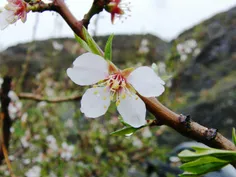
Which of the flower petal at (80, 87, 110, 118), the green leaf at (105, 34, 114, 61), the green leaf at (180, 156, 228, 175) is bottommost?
the green leaf at (180, 156, 228, 175)

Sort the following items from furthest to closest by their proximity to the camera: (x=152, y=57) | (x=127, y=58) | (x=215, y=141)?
1. (x=127, y=58)
2. (x=152, y=57)
3. (x=215, y=141)

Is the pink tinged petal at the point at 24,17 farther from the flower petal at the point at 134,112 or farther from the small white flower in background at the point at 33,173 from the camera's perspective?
the small white flower in background at the point at 33,173

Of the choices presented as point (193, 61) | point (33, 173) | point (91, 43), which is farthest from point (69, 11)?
point (193, 61)

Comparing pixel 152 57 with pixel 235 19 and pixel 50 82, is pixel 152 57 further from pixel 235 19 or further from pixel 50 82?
pixel 50 82

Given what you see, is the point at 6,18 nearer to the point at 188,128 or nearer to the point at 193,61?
the point at 188,128

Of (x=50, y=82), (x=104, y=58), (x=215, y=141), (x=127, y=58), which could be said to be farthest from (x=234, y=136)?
(x=127, y=58)

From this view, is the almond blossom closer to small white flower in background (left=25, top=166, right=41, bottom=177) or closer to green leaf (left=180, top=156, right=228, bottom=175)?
green leaf (left=180, top=156, right=228, bottom=175)

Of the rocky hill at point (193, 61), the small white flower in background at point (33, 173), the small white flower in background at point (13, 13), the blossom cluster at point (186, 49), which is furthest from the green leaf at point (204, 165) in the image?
the blossom cluster at point (186, 49)

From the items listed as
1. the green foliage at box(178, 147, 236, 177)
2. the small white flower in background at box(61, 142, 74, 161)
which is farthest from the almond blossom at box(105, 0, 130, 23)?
the small white flower in background at box(61, 142, 74, 161)
